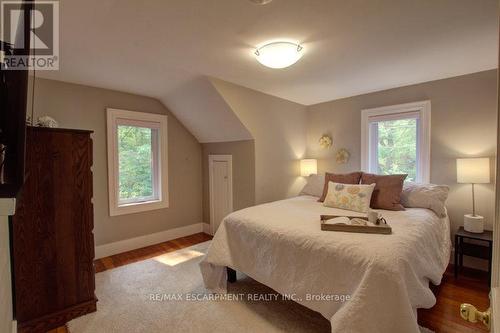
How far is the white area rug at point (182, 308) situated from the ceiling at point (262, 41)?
197cm

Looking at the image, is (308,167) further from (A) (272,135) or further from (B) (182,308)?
(B) (182,308)

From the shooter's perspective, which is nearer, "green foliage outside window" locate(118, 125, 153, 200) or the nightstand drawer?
the nightstand drawer

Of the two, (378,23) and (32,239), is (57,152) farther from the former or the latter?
(378,23)

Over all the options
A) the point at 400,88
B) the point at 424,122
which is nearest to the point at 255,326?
the point at 424,122

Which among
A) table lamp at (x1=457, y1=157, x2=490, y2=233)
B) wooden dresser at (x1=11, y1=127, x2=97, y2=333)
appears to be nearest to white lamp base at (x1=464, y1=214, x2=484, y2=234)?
table lamp at (x1=457, y1=157, x2=490, y2=233)

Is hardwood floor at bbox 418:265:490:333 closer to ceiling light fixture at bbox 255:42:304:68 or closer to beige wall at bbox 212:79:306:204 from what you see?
beige wall at bbox 212:79:306:204

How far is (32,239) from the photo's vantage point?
5.74ft

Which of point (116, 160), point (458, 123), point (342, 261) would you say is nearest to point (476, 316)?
point (342, 261)

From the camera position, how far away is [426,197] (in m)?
2.44

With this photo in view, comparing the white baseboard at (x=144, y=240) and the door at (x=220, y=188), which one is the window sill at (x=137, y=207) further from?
the door at (x=220, y=188)

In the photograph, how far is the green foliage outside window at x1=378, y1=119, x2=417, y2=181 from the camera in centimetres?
308

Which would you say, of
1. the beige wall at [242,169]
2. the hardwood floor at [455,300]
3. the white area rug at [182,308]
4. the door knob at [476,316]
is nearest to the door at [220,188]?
the beige wall at [242,169]

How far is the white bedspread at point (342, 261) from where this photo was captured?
129cm

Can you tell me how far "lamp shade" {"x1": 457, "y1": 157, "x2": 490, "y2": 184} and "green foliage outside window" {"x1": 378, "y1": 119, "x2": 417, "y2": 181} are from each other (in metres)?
0.60
